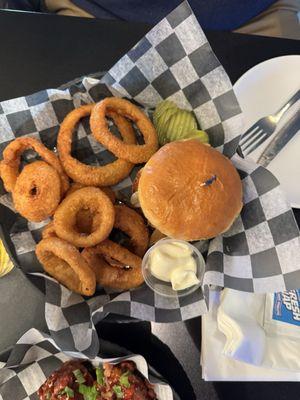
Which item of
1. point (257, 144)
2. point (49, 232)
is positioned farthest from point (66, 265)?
point (257, 144)

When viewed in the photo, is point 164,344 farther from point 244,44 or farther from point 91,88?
point 244,44

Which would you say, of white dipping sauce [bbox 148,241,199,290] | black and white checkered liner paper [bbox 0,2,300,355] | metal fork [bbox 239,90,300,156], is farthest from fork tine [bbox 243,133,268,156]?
white dipping sauce [bbox 148,241,199,290]

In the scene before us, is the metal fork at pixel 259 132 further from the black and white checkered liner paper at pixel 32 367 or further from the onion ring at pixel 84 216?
the black and white checkered liner paper at pixel 32 367

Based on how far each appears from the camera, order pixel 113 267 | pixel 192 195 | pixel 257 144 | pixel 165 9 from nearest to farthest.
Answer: pixel 192 195 → pixel 113 267 → pixel 257 144 → pixel 165 9

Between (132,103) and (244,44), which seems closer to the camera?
(132,103)

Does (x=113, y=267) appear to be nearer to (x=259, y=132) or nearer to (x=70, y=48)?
(x=259, y=132)

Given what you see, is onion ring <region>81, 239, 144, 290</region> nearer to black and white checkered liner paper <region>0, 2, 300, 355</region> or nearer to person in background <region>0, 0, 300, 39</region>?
black and white checkered liner paper <region>0, 2, 300, 355</region>

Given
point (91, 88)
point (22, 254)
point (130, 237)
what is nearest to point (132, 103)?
point (91, 88)
